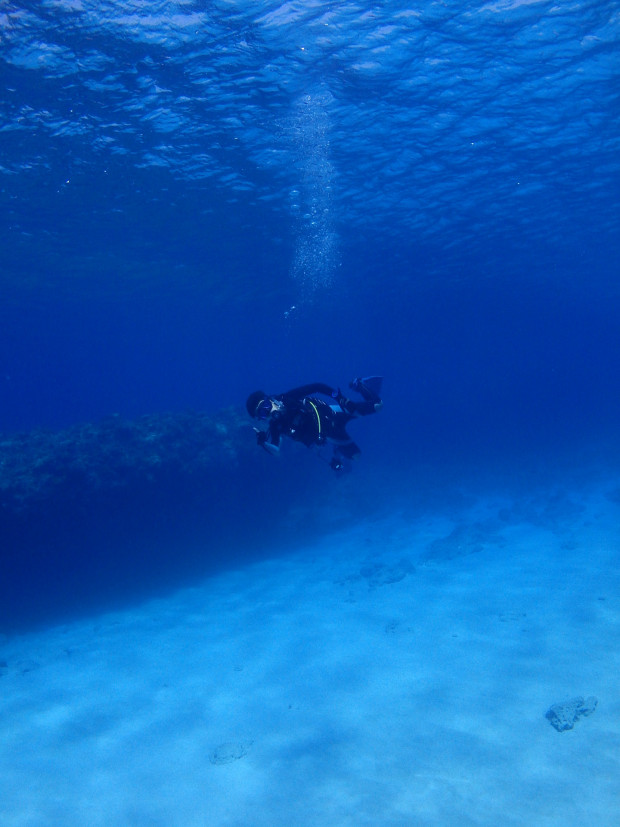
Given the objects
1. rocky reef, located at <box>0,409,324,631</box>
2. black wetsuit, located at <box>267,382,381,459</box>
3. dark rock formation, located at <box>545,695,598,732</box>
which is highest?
black wetsuit, located at <box>267,382,381,459</box>

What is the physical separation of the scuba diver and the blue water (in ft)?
28.0

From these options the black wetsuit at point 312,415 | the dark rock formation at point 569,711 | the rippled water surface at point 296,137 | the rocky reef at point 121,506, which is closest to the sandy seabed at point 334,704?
the dark rock formation at point 569,711

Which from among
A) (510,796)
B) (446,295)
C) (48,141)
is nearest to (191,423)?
(48,141)

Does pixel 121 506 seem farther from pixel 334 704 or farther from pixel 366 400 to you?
pixel 366 400

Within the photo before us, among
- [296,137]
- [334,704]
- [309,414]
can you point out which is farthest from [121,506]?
[296,137]

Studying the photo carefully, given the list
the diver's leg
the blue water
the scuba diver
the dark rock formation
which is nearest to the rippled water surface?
the blue water

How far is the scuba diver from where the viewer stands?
269 inches

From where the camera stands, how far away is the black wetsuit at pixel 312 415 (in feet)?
23.5

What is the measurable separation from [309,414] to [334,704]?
4.65 m

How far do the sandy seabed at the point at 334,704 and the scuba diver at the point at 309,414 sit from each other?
3.91 meters

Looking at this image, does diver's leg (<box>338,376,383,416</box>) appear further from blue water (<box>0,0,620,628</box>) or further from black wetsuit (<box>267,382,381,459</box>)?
blue water (<box>0,0,620,628</box>)

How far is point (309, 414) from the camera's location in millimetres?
7234

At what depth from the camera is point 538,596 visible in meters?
11.4

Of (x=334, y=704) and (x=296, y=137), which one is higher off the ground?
(x=296, y=137)
